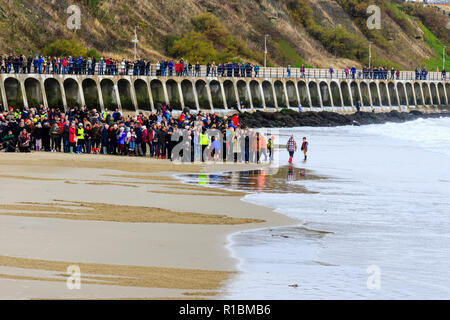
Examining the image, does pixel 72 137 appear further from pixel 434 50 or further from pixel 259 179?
pixel 434 50

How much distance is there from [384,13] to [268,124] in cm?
7507

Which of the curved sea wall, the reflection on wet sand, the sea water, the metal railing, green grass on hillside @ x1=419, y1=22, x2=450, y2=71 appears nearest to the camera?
the sea water

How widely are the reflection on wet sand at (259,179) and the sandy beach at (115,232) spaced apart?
1.08 meters

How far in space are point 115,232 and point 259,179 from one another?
36.5 feet

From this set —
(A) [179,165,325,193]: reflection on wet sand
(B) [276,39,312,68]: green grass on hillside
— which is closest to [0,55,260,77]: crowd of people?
(A) [179,165,325,193]: reflection on wet sand

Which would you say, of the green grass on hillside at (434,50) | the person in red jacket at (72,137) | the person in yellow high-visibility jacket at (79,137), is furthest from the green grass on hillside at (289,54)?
the person in red jacket at (72,137)

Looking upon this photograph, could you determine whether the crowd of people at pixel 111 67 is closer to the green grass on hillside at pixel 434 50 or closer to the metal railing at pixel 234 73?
the metal railing at pixel 234 73

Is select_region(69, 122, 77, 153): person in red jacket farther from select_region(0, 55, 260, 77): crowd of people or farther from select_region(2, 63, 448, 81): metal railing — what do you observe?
select_region(2, 63, 448, 81): metal railing

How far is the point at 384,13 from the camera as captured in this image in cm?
13325

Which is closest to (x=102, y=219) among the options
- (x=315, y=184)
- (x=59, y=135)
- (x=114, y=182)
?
(x=114, y=182)

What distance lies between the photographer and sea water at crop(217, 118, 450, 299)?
11.9 meters

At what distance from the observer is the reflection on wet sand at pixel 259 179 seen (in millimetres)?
23453

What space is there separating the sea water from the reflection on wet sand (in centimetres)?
41

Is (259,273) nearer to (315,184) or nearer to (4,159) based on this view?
(315,184)
